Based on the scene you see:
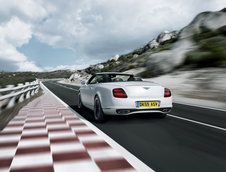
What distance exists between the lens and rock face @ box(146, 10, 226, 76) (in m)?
24.2

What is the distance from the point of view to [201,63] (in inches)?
854

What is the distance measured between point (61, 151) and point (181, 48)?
24482mm

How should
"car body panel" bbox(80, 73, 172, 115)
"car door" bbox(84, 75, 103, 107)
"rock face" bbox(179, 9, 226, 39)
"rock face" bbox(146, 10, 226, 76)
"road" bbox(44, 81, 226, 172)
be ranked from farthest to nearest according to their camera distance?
"rock face" bbox(179, 9, 226, 39)
"rock face" bbox(146, 10, 226, 76)
"car door" bbox(84, 75, 103, 107)
"car body panel" bbox(80, 73, 172, 115)
"road" bbox(44, 81, 226, 172)

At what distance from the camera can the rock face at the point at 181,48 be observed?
24172 mm

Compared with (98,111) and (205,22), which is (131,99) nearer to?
(98,111)

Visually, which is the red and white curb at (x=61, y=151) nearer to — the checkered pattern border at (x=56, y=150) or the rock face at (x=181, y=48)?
the checkered pattern border at (x=56, y=150)

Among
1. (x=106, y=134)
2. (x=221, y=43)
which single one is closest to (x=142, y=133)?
(x=106, y=134)

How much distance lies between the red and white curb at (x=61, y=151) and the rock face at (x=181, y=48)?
1926 cm

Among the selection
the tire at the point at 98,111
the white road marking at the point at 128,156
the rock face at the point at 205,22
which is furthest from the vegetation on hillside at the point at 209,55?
the white road marking at the point at 128,156

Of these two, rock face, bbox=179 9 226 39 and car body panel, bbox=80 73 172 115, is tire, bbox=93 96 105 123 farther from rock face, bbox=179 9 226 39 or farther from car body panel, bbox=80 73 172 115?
rock face, bbox=179 9 226 39

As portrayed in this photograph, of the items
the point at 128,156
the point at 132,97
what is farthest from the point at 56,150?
the point at 132,97

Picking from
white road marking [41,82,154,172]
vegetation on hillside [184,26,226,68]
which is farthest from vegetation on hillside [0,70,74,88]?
vegetation on hillside [184,26,226,68]

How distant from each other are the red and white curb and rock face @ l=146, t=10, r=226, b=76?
63.2 feet

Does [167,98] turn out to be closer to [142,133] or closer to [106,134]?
[142,133]
